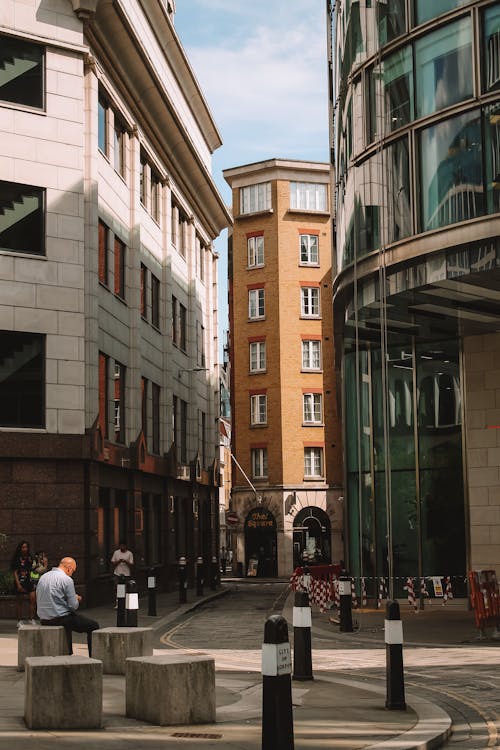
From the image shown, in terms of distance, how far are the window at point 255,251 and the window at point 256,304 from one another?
5.15 feet

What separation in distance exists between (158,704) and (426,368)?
1884 centimetres

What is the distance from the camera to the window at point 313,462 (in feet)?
219

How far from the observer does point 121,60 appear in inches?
1390

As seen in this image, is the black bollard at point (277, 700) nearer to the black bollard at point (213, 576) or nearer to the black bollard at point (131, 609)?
the black bollard at point (131, 609)

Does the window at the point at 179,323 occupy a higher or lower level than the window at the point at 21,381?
higher

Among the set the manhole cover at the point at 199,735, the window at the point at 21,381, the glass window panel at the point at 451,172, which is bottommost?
the manhole cover at the point at 199,735

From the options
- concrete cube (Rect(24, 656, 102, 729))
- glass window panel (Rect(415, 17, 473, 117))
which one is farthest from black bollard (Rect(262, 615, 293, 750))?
glass window panel (Rect(415, 17, 473, 117))

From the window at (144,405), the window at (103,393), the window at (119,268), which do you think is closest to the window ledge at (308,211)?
the window at (144,405)

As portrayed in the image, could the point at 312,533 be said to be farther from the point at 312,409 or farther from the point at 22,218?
the point at 22,218

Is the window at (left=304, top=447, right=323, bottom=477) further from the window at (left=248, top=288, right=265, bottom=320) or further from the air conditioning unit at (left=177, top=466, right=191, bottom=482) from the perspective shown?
the air conditioning unit at (left=177, top=466, right=191, bottom=482)

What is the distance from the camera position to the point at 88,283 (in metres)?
30.8

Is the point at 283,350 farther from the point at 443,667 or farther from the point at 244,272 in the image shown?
the point at 443,667

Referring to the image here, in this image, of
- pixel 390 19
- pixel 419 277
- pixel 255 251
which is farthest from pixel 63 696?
pixel 255 251

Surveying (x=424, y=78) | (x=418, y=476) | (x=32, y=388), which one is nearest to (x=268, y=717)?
(x=424, y=78)
